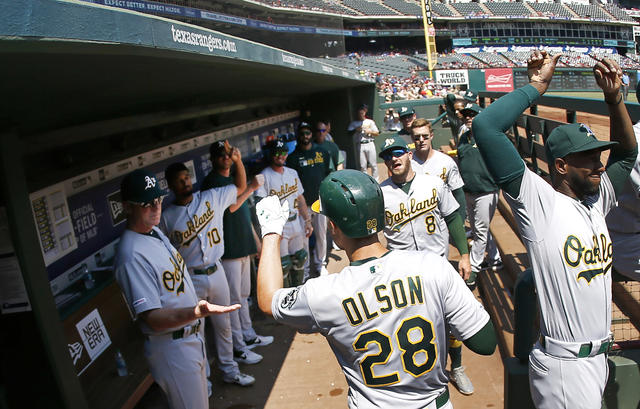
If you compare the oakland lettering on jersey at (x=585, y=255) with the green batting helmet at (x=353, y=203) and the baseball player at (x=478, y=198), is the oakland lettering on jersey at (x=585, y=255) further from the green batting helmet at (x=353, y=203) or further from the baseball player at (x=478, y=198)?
the baseball player at (x=478, y=198)

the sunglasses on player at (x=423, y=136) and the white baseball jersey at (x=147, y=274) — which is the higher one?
the sunglasses on player at (x=423, y=136)

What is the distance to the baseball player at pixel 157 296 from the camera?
2.51 m

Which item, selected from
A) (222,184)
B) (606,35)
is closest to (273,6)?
(222,184)

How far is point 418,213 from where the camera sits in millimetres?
3541

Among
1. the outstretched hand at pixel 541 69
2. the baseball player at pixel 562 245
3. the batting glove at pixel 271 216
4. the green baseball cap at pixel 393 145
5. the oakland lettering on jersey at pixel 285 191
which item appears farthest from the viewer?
the oakland lettering on jersey at pixel 285 191

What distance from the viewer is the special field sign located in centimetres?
2356

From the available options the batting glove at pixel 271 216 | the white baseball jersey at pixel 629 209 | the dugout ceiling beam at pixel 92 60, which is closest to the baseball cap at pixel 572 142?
the white baseball jersey at pixel 629 209

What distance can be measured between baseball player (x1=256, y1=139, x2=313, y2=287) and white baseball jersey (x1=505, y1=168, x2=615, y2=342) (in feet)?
10.3

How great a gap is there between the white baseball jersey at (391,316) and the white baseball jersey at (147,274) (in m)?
1.04

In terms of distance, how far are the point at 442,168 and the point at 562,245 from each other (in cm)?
235

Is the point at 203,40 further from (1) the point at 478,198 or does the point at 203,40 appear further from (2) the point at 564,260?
(1) the point at 478,198

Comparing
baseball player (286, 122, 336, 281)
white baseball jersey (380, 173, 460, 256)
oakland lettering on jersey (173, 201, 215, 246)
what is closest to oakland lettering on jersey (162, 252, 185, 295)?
oakland lettering on jersey (173, 201, 215, 246)

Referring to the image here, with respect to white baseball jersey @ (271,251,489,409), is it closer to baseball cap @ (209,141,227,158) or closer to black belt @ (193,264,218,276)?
black belt @ (193,264,218,276)

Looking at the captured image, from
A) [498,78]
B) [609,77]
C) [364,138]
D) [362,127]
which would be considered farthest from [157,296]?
[498,78]
